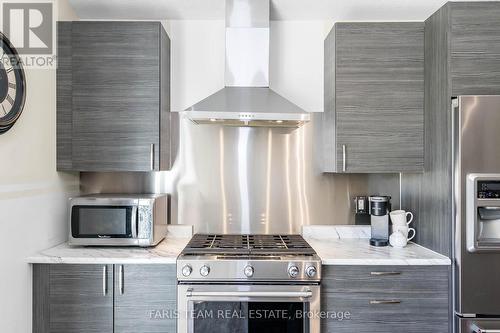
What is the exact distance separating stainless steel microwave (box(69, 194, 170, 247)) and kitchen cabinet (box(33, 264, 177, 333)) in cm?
23

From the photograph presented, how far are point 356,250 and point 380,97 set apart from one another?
974 millimetres

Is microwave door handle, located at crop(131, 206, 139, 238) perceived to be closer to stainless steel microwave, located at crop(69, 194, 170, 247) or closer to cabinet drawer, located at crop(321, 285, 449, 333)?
stainless steel microwave, located at crop(69, 194, 170, 247)

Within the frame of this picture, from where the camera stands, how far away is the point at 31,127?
6.93 feet

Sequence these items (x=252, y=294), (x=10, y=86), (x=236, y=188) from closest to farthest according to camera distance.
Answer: (x=10, y=86) → (x=252, y=294) → (x=236, y=188)

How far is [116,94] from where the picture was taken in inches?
93.9

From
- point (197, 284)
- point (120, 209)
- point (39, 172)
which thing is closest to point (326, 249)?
point (197, 284)

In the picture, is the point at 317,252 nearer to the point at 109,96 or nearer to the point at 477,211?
the point at 477,211

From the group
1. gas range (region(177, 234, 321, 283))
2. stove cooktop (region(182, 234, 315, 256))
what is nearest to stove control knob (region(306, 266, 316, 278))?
gas range (region(177, 234, 321, 283))

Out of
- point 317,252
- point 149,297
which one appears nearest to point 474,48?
point 317,252

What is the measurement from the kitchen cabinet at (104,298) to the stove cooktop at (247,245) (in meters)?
0.25

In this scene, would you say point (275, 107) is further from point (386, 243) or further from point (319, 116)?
point (386, 243)

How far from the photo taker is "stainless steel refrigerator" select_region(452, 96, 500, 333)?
1.95 meters

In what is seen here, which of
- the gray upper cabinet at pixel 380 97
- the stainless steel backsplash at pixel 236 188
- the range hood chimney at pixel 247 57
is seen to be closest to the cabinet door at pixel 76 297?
the stainless steel backsplash at pixel 236 188

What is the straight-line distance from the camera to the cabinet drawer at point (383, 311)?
207cm
